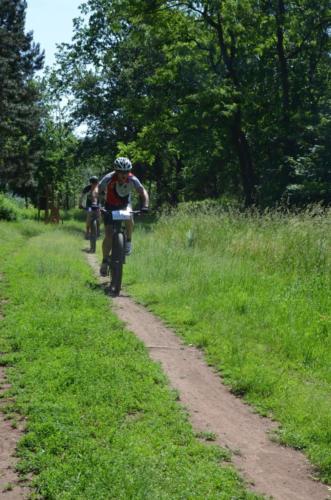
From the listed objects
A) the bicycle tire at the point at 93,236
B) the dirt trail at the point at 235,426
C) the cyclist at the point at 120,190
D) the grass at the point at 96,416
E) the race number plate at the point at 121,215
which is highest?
the cyclist at the point at 120,190

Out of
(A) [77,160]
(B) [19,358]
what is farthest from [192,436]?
(A) [77,160]

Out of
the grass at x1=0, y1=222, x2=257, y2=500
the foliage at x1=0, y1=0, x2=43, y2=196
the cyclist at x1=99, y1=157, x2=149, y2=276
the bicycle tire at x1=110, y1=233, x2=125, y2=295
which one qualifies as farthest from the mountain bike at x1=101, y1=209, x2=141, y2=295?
the foliage at x1=0, y1=0, x2=43, y2=196

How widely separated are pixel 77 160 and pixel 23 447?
1515 inches

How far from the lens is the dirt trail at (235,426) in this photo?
12.6 feet

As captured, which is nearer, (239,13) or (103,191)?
(103,191)

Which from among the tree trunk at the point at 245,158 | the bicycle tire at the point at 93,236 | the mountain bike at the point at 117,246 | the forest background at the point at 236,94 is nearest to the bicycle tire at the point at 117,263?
the mountain bike at the point at 117,246

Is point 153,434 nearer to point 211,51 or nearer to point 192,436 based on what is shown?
point 192,436

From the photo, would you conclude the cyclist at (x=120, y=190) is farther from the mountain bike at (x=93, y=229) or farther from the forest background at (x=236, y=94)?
the forest background at (x=236, y=94)

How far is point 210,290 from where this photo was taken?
30.6 feet

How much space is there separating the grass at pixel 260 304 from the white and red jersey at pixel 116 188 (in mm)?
1596

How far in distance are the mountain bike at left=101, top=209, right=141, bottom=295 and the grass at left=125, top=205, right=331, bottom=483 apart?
1.37 ft

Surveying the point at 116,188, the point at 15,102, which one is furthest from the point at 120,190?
the point at 15,102

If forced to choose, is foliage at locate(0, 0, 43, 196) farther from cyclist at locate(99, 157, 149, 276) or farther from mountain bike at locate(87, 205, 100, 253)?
cyclist at locate(99, 157, 149, 276)

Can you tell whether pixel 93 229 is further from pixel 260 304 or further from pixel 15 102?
pixel 15 102
